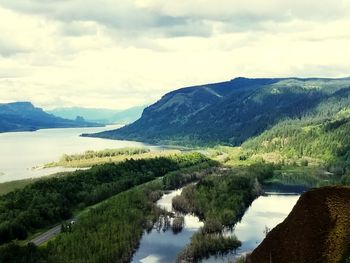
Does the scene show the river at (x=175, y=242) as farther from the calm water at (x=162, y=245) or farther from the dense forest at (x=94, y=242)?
the dense forest at (x=94, y=242)

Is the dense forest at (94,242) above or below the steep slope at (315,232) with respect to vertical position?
below

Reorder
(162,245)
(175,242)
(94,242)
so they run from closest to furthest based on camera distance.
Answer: (94,242) < (162,245) < (175,242)

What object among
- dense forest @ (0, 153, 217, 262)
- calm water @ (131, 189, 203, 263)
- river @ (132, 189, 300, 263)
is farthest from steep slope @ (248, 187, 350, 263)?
calm water @ (131, 189, 203, 263)

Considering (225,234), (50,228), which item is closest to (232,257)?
(225,234)

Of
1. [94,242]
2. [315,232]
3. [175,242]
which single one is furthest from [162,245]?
[315,232]

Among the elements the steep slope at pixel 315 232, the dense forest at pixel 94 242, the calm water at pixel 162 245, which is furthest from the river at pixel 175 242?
the steep slope at pixel 315 232

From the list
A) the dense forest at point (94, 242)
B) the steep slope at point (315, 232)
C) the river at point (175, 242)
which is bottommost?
the river at point (175, 242)

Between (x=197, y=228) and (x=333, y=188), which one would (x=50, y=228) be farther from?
(x=333, y=188)

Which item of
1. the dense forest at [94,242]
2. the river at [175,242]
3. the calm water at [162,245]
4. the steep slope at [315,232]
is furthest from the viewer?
the calm water at [162,245]

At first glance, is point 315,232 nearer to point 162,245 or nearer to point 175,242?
point 162,245
